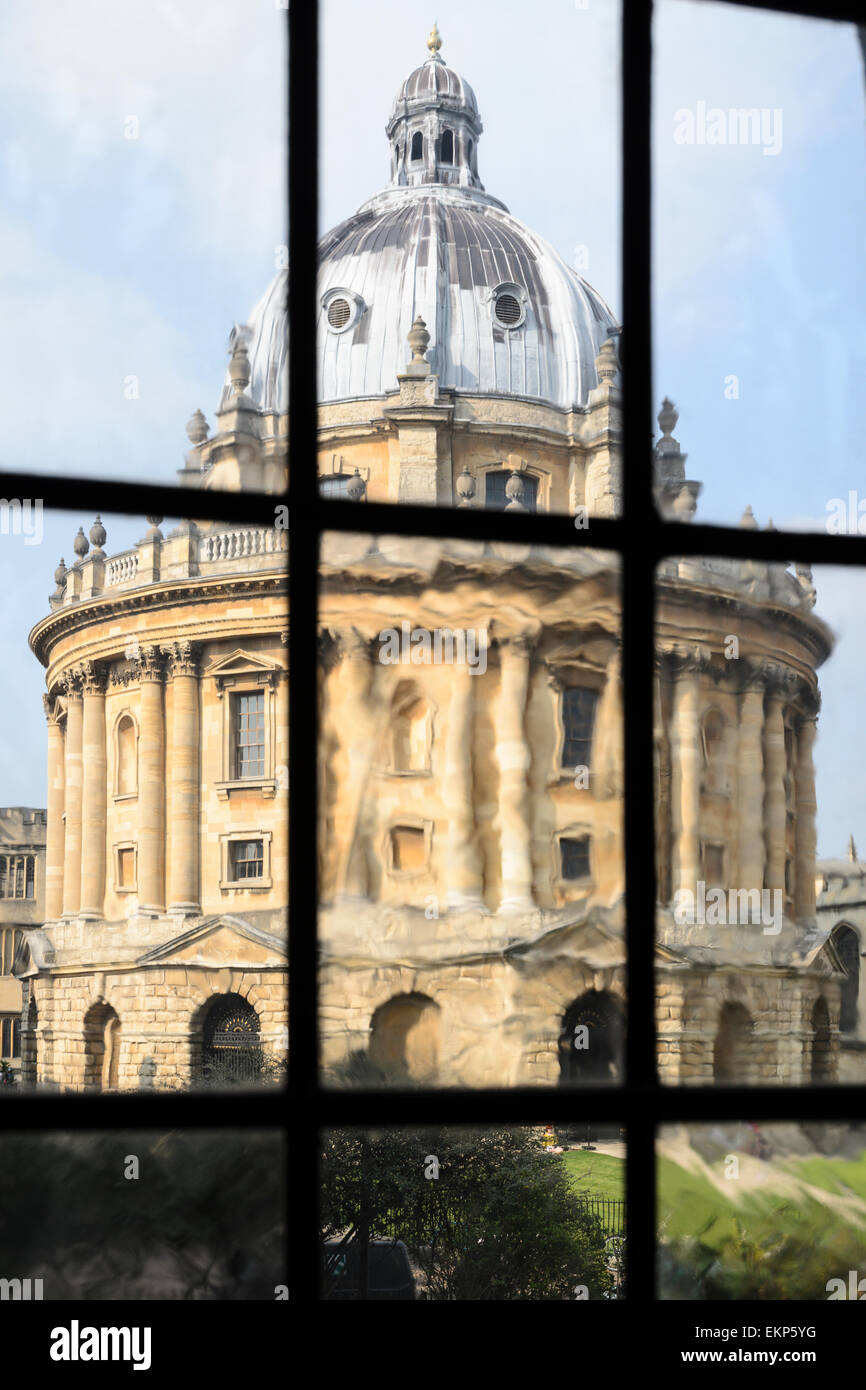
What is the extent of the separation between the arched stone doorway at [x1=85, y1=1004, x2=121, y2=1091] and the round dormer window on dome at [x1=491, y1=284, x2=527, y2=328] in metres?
16.2

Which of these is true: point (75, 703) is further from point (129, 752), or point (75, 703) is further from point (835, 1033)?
point (835, 1033)

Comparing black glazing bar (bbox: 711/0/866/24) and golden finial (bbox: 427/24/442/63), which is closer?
black glazing bar (bbox: 711/0/866/24)

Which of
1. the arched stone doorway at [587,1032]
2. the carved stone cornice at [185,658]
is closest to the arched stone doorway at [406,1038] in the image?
the arched stone doorway at [587,1032]

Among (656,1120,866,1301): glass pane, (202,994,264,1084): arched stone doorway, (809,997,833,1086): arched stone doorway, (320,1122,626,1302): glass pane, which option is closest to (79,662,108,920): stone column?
(202,994,264,1084): arched stone doorway

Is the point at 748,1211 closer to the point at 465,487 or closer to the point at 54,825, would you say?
the point at 465,487

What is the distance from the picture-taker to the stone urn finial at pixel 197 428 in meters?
25.4

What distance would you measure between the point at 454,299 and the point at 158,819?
42.0 feet

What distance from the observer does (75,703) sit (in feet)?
89.4

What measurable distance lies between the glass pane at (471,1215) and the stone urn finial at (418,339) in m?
15.4

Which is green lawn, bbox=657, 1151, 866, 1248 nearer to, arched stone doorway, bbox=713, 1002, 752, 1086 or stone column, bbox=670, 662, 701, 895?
arched stone doorway, bbox=713, 1002, 752, 1086

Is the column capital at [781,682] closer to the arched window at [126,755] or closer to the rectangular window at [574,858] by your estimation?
the rectangular window at [574,858]

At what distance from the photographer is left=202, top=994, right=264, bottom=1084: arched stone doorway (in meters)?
25.2
